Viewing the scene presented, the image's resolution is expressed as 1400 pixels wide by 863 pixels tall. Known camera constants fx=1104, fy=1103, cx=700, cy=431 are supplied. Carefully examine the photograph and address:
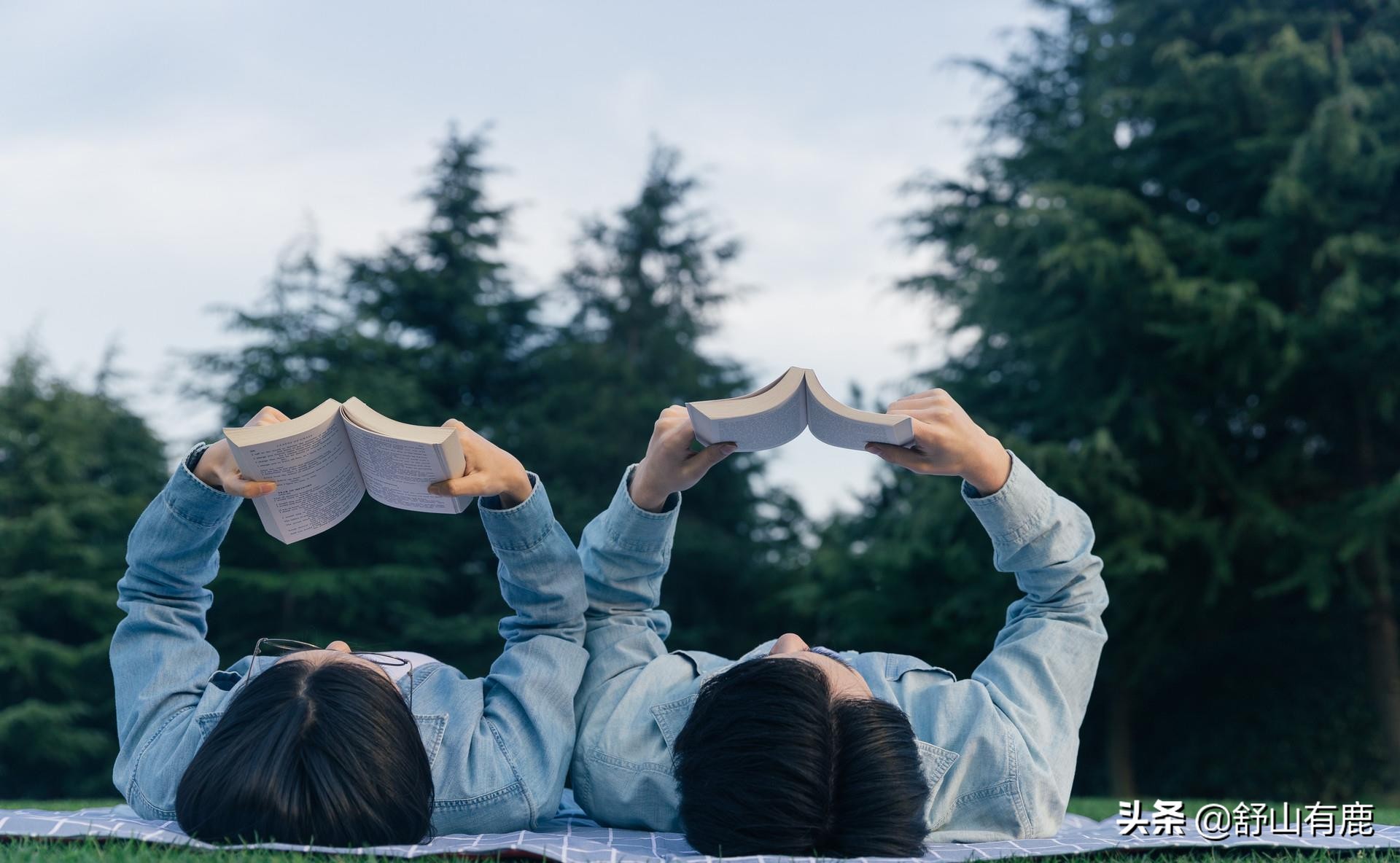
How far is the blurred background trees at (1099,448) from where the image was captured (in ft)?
30.7

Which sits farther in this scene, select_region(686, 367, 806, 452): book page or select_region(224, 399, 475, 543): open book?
select_region(686, 367, 806, 452): book page

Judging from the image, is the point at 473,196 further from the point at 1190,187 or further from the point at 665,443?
the point at 665,443

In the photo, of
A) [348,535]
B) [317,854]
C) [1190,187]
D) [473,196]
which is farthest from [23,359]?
[317,854]

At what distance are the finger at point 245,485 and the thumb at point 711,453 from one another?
945 millimetres

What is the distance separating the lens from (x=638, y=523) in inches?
105

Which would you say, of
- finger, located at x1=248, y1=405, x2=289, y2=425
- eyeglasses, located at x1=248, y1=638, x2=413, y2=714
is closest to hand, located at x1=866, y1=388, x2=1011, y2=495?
eyeglasses, located at x1=248, y1=638, x2=413, y2=714

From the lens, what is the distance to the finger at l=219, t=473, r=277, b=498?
2.34 m

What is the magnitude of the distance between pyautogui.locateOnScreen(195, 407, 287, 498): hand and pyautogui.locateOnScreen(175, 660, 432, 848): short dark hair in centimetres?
39

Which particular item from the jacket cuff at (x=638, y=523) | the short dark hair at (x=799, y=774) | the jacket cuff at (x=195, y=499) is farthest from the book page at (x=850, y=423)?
the jacket cuff at (x=195, y=499)

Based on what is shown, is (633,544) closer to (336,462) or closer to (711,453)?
(711,453)

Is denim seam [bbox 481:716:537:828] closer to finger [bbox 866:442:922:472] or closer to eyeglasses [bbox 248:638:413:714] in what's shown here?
eyeglasses [bbox 248:638:413:714]

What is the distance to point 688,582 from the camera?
14766 millimetres

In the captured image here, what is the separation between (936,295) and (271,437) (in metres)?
10.9

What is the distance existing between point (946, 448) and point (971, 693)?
1.81 ft
